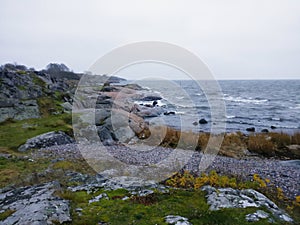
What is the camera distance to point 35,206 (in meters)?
6.16

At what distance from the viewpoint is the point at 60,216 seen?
5.89 m

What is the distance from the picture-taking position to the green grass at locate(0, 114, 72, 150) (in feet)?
50.5

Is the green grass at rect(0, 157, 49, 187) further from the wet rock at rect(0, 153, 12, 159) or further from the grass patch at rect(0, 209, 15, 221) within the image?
the grass patch at rect(0, 209, 15, 221)

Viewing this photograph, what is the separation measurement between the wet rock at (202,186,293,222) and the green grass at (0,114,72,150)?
→ 11.8 meters

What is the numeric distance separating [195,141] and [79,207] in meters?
12.1

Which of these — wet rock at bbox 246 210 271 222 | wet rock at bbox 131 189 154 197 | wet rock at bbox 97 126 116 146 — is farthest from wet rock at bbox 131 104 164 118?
wet rock at bbox 246 210 271 222

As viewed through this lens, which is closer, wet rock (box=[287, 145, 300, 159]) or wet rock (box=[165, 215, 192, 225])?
wet rock (box=[165, 215, 192, 225])

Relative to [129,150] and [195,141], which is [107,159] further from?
[195,141]

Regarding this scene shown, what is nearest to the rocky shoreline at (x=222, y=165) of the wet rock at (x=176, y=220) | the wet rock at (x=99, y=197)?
the wet rock at (x=99, y=197)

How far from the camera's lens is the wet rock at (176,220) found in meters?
5.80

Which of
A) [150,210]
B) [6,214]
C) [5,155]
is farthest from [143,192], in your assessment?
[5,155]

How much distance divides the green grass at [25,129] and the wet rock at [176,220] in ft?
37.7

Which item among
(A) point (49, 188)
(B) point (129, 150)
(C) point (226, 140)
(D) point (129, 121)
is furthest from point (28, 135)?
(C) point (226, 140)

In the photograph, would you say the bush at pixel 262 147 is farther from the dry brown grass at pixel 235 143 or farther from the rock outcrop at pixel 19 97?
the rock outcrop at pixel 19 97
